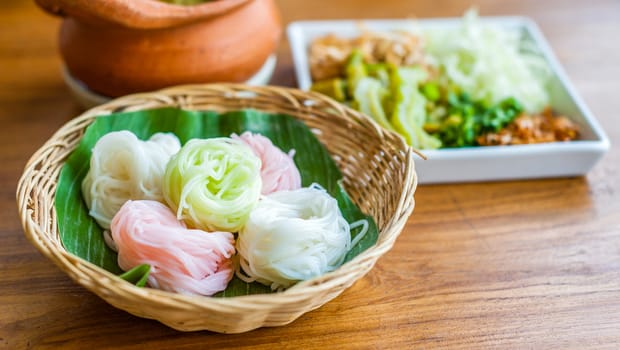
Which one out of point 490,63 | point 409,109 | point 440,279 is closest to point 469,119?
point 409,109

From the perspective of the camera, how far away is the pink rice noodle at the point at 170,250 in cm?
96

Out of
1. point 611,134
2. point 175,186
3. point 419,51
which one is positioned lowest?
point 611,134

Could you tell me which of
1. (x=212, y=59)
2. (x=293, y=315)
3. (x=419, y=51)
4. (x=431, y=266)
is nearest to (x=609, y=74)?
(x=419, y=51)

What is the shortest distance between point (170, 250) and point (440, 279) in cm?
49

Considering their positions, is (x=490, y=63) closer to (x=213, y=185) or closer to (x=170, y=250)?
(x=213, y=185)

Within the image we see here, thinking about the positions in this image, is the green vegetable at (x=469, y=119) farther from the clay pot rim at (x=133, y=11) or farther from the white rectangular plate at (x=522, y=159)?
the clay pot rim at (x=133, y=11)

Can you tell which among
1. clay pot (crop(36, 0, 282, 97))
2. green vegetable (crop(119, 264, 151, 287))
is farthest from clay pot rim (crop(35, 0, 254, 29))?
green vegetable (crop(119, 264, 151, 287))

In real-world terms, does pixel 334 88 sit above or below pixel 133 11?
below

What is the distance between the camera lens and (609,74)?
180 cm

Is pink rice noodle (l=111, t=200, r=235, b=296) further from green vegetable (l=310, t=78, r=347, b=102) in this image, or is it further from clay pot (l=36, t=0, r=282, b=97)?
green vegetable (l=310, t=78, r=347, b=102)

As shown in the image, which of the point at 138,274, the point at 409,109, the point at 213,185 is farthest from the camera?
the point at 409,109

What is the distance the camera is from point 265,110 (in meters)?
1.36

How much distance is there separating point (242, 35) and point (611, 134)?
3.01ft

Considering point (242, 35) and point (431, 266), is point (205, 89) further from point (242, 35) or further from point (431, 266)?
point (431, 266)
